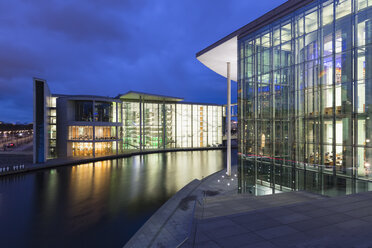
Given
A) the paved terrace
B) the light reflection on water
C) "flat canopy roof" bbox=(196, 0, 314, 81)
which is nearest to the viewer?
the paved terrace

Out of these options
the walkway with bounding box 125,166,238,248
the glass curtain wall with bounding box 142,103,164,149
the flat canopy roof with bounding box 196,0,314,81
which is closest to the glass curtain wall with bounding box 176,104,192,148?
the glass curtain wall with bounding box 142,103,164,149

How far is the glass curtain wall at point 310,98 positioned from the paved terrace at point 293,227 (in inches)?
174

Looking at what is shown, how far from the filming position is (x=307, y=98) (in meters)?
13.0

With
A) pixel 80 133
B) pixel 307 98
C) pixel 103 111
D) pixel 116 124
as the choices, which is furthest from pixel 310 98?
pixel 80 133

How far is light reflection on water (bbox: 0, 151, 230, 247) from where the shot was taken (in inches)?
432

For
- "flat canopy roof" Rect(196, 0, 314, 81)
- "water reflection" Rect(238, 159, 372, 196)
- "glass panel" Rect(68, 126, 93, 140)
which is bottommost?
"water reflection" Rect(238, 159, 372, 196)

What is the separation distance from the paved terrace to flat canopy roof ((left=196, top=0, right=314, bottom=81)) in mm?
11575

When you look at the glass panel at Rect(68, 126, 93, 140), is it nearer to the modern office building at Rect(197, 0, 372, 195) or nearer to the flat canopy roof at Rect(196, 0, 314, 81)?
the flat canopy roof at Rect(196, 0, 314, 81)

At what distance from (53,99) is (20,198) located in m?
32.9

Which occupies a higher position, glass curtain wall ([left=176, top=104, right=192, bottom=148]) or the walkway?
glass curtain wall ([left=176, top=104, right=192, bottom=148])

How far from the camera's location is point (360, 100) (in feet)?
34.8

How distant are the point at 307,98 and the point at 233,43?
9131 millimetres

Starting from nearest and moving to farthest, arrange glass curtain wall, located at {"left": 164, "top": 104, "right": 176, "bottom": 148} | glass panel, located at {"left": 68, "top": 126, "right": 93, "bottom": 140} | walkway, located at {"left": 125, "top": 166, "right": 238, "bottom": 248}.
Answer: walkway, located at {"left": 125, "top": 166, "right": 238, "bottom": 248}, glass panel, located at {"left": 68, "top": 126, "right": 93, "bottom": 140}, glass curtain wall, located at {"left": 164, "top": 104, "right": 176, "bottom": 148}

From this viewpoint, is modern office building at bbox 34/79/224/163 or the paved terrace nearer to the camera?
the paved terrace
